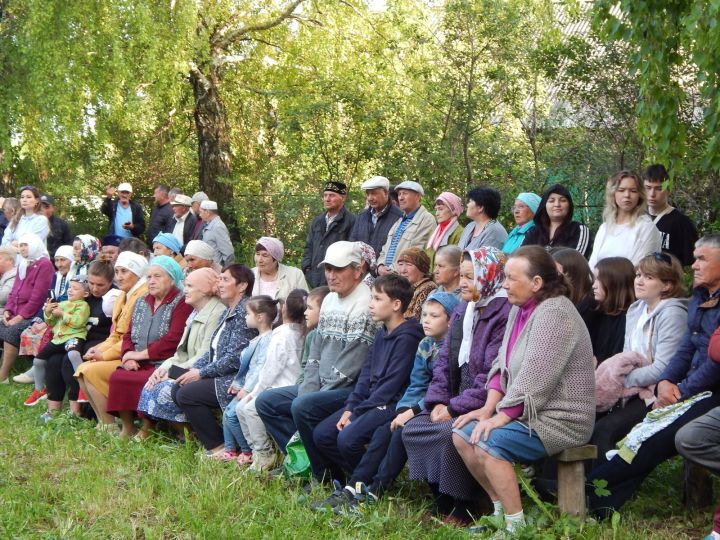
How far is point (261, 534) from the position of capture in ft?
18.8

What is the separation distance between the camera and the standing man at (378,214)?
394 inches

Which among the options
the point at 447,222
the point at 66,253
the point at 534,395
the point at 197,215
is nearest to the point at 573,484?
the point at 534,395

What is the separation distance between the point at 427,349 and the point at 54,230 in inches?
371

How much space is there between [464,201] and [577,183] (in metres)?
2.59

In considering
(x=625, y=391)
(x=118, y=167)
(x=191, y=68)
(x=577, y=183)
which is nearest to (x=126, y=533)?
(x=625, y=391)

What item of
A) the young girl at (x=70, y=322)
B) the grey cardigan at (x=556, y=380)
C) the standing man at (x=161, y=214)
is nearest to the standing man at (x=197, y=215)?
the standing man at (x=161, y=214)

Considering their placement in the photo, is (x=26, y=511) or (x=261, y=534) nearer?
(x=261, y=534)

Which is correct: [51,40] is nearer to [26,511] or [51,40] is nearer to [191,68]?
[191,68]

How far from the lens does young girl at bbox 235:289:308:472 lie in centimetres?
750

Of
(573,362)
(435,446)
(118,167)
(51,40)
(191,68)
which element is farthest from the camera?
(118,167)

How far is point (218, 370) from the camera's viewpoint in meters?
8.06

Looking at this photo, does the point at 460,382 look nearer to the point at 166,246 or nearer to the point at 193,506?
the point at 193,506

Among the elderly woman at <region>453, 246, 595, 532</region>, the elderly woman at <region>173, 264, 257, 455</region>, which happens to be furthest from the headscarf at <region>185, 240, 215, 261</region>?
the elderly woman at <region>453, 246, 595, 532</region>

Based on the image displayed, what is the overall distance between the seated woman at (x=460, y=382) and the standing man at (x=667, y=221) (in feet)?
6.29
